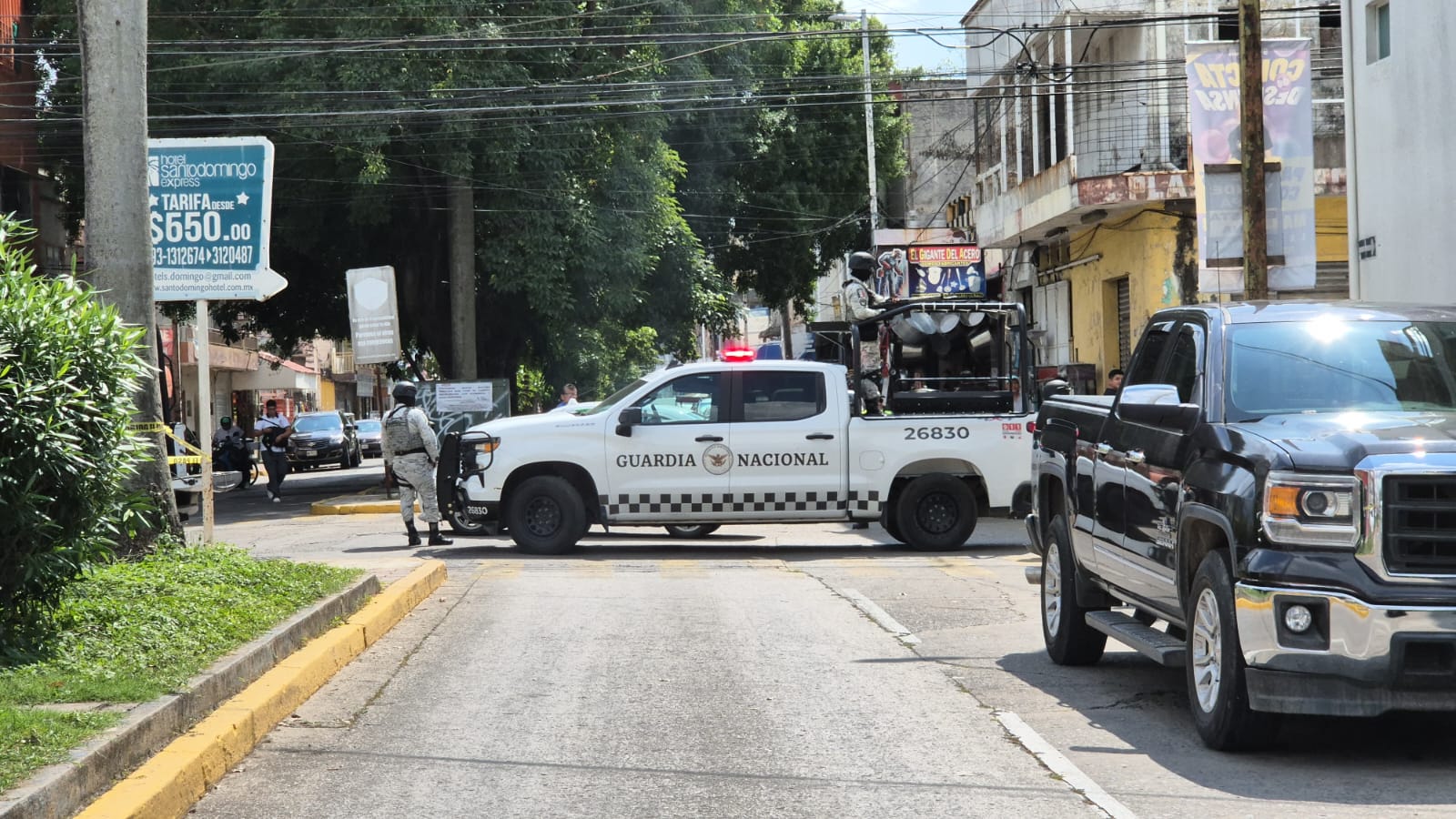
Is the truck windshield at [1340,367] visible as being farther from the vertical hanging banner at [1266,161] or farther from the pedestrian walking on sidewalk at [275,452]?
the pedestrian walking on sidewalk at [275,452]

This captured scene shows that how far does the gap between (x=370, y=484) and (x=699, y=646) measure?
2446 centimetres

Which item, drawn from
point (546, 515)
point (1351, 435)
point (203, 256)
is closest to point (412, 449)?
point (546, 515)

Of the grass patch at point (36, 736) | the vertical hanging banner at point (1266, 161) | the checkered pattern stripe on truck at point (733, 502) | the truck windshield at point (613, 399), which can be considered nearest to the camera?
the grass patch at point (36, 736)

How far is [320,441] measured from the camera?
148 ft

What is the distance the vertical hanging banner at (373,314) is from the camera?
2523cm

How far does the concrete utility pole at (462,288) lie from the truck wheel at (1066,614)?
21247 millimetres

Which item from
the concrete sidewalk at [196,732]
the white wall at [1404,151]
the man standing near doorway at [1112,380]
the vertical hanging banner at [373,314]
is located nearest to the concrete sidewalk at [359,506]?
the vertical hanging banner at [373,314]

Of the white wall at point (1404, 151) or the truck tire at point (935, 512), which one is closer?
the truck tire at point (935, 512)

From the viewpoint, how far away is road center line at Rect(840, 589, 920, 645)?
9875 mm

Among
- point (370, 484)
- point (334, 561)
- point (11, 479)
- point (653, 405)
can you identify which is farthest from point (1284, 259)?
point (370, 484)

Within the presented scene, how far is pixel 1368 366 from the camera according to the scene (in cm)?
682

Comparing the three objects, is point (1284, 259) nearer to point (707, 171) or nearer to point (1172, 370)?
point (1172, 370)

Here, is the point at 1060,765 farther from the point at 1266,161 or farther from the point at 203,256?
the point at 1266,161

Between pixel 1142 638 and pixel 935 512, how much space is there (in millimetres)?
8901
